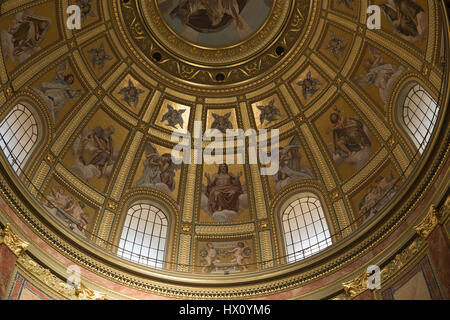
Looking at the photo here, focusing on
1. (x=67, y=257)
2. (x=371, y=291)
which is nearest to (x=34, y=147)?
(x=67, y=257)

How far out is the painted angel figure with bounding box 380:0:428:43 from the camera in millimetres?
16578

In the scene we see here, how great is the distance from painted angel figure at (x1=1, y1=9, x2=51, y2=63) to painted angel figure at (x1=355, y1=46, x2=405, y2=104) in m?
12.3

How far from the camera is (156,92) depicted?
22.5 meters

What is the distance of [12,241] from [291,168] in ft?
37.6

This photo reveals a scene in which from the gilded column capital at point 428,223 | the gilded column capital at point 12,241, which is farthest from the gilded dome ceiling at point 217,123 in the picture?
the gilded column capital at point 428,223

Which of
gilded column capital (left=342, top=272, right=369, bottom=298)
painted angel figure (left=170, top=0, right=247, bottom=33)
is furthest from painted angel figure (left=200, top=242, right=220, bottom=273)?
painted angel figure (left=170, top=0, right=247, bottom=33)

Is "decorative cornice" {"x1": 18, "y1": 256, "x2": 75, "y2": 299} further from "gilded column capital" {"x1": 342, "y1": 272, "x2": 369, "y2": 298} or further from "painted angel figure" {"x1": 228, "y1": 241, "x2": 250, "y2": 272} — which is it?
"gilded column capital" {"x1": 342, "y1": 272, "x2": 369, "y2": 298}

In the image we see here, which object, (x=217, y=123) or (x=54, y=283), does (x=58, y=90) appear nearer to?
(x=217, y=123)

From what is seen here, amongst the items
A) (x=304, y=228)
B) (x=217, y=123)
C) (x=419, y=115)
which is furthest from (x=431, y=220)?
(x=217, y=123)

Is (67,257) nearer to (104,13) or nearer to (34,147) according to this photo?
(34,147)

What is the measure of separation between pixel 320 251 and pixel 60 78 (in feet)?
39.2

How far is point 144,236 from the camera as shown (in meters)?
19.8

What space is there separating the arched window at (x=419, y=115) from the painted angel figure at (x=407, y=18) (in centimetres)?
182

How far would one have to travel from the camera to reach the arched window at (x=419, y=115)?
16750mm
